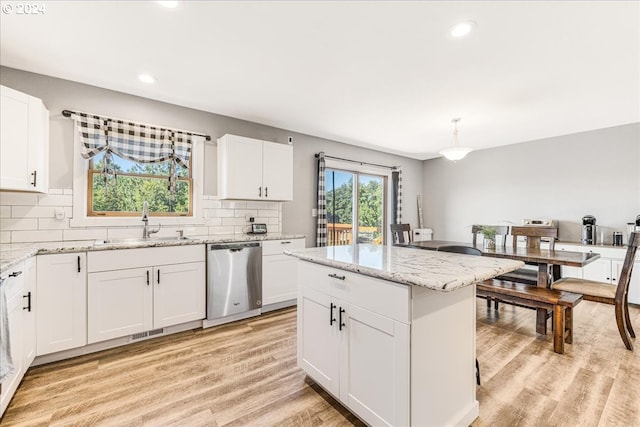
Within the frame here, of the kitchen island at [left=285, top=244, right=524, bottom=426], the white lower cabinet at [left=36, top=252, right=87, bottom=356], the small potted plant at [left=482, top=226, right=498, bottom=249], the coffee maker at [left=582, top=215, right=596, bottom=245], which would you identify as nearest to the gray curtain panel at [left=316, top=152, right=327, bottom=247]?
the small potted plant at [left=482, top=226, right=498, bottom=249]

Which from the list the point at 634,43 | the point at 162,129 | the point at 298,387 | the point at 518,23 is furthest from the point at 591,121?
the point at 162,129

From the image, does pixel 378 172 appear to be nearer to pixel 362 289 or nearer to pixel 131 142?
pixel 131 142

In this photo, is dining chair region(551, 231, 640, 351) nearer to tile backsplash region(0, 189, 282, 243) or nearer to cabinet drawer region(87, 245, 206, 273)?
cabinet drawer region(87, 245, 206, 273)

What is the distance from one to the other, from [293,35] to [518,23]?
4.94 ft

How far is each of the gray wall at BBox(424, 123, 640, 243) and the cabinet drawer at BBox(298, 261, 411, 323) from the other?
4663 millimetres

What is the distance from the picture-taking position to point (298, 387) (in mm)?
2002

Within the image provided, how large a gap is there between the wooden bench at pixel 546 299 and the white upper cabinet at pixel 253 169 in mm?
2619

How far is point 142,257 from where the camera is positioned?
2627mm

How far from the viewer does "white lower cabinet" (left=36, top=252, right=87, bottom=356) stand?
2.22 m

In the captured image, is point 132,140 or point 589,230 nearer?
point 132,140

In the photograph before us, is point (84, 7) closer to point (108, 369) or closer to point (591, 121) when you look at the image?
point (108, 369)

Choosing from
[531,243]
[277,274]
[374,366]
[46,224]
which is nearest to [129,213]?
[46,224]

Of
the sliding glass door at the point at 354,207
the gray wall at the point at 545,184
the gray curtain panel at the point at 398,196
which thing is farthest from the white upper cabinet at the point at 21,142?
the gray wall at the point at 545,184

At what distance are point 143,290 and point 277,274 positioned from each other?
1.41 m
